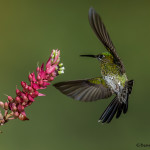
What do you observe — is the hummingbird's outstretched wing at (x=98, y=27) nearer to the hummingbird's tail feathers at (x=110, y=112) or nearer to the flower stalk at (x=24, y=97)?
the flower stalk at (x=24, y=97)

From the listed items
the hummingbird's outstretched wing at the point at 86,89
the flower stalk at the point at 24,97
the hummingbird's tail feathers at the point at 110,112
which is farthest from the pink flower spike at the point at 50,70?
the hummingbird's tail feathers at the point at 110,112

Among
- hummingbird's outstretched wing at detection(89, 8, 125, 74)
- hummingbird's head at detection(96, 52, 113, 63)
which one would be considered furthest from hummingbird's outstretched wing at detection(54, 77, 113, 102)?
hummingbird's outstretched wing at detection(89, 8, 125, 74)

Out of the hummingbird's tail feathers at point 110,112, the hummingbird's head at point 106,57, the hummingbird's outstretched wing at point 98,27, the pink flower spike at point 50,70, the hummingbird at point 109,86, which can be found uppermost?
the hummingbird's outstretched wing at point 98,27

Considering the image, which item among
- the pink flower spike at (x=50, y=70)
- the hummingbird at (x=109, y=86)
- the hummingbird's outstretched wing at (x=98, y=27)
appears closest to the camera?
the pink flower spike at (x=50, y=70)

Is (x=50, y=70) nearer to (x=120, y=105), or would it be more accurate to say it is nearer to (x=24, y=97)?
(x=24, y=97)

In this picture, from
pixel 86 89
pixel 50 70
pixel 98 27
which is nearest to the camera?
pixel 50 70

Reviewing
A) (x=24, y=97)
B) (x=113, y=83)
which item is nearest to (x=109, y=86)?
(x=113, y=83)

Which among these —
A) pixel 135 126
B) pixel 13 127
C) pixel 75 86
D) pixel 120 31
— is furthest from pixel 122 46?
Answer: pixel 75 86

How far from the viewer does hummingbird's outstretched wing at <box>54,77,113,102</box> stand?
257cm

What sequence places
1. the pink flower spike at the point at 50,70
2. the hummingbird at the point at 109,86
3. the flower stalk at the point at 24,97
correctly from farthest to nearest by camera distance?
1. the hummingbird at the point at 109,86
2. the pink flower spike at the point at 50,70
3. the flower stalk at the point at 24,97

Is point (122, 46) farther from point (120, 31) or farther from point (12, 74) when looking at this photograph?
point (12, 74)

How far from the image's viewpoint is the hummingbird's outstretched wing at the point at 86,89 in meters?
2.57

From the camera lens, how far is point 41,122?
5.35 metres

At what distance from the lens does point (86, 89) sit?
9.59ft
